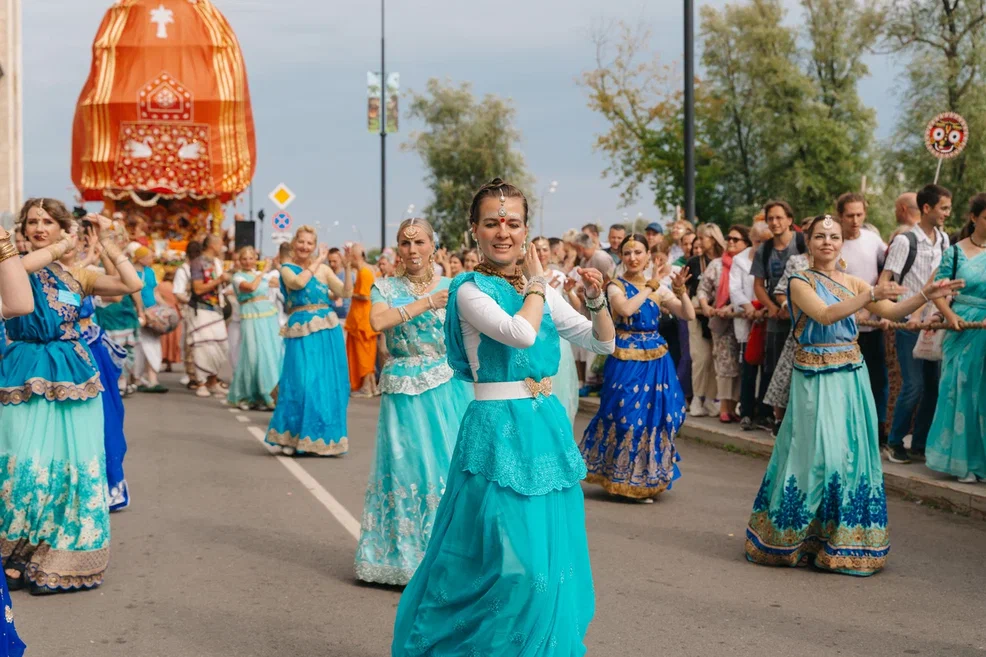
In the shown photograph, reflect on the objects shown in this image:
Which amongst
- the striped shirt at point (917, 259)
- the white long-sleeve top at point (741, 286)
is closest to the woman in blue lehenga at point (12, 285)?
the striped shirt at point (917, 259)

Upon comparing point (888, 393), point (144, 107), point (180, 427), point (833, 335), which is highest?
point (144, 107)

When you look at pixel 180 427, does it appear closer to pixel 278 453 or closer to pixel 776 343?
pixel 278 453

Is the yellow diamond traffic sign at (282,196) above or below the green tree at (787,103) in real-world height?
below

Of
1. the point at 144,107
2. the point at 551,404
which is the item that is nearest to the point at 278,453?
the point at 551,404

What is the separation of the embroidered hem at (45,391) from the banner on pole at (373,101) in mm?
35674

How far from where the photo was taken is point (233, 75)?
129 feet

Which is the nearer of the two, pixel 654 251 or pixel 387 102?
pixel 654 251

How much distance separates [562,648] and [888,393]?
307 inches

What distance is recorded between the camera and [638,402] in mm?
9953

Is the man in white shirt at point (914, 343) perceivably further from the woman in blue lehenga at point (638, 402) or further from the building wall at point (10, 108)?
the building wall at point (10, 108)

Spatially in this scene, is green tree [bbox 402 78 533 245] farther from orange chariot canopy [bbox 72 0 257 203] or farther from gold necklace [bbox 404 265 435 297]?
gold necklace [bbox 404 265 435 297]

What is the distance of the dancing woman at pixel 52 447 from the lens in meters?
7.12

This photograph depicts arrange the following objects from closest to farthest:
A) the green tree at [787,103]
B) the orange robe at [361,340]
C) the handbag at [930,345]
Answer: the handbag at [930,345] < the orange robe at [361,340] < the green tree at [787,103]

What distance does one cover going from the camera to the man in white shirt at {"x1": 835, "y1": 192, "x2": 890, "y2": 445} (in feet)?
36.8
